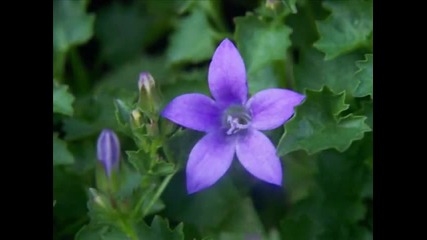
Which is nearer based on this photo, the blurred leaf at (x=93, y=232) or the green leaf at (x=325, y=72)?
the blurred leaf at (x=93, y=232)

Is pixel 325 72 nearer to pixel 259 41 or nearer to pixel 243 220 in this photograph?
pixel 259 41

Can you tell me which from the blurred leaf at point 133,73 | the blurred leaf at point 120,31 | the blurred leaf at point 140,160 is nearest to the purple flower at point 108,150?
the blurred leaf at point 140,160

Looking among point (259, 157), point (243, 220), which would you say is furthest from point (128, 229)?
point (243, 220)

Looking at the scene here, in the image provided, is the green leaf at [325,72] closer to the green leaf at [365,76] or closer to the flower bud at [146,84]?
the green leaf at [365,76]

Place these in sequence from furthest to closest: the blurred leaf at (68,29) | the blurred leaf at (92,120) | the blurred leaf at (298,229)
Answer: the blurred leaf at (68,29) → the blurred leaf at (92,120) → the blurred leaf at (298,229)

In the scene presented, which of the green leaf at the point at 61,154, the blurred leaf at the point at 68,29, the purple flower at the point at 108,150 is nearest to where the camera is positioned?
the purple flower at the point at 108,150

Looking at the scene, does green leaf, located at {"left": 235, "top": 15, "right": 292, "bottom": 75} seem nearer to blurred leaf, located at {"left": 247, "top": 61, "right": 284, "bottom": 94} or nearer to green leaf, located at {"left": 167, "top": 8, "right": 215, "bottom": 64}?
blurred leaf, located at {"left": 247, "top": 61, "right": 284, "bottom": 94}
